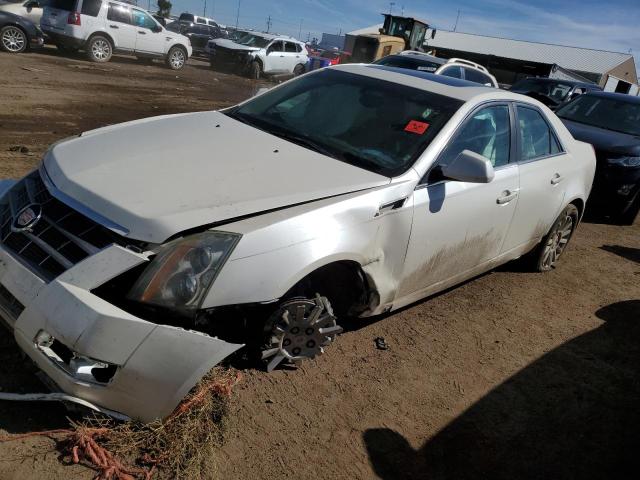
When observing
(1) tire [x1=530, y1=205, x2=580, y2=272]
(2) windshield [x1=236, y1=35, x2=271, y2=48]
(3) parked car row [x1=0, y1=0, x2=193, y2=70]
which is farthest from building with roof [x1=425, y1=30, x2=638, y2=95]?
(1) tire [x1=530, y1=205, x2=580, y2=272]

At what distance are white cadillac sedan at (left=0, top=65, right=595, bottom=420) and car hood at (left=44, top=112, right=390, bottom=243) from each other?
0.01 meters

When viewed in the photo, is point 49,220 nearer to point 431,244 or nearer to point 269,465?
point 269,465

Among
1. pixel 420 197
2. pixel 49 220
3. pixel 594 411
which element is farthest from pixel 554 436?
pixel 49 220

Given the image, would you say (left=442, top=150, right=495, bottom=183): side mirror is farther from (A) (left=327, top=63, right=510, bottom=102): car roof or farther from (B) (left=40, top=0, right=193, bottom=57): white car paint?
(B) (left=40, top=0, right=193, bottom=57): white car paint

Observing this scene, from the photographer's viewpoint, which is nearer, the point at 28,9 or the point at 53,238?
the point at 53,238

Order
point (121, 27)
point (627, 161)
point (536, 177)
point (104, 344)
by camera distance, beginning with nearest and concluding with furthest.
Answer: point (104, 344) → point (536, 177) → point (627, 161) → point (121, 27)

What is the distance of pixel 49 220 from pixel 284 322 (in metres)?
1.21

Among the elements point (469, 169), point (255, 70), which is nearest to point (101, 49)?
point (255, 70)

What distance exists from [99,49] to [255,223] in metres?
16.0

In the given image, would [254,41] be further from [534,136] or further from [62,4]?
[534,136]

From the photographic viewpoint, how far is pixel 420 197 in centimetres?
309

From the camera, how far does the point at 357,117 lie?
350 cm

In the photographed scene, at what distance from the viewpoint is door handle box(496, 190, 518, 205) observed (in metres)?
3.72

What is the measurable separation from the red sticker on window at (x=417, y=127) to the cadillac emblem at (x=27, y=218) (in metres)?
2.12
